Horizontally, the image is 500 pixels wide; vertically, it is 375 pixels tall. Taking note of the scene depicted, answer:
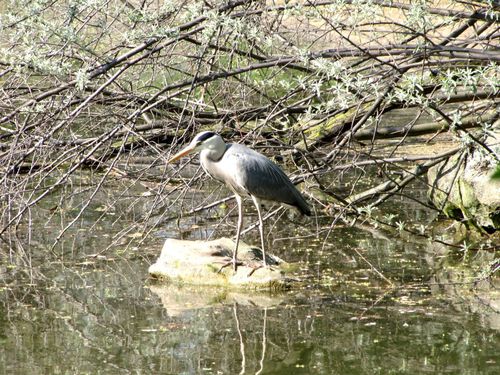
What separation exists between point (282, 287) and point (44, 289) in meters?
1.63

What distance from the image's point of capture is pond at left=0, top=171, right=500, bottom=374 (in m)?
5.00

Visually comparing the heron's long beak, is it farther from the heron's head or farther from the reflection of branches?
the reflection of branches

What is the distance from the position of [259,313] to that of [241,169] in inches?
54.6

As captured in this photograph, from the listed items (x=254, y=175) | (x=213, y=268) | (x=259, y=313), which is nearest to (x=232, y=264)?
(x=213, y=268)

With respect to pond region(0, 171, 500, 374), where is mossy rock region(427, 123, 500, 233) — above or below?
above

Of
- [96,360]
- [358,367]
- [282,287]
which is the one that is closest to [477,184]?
[282,287]

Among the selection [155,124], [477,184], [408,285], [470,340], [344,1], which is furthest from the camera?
[155,124]

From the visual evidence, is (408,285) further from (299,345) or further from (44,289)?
(44,289)

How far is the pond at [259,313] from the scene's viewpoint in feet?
16.4

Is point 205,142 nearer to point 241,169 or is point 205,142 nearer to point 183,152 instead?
point 183,152

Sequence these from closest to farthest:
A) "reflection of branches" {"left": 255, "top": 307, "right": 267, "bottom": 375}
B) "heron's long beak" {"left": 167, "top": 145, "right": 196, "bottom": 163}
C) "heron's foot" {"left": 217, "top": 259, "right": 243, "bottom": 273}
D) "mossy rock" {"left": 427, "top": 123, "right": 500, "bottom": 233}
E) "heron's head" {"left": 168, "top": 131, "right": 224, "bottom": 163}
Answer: "reflection of branches" {"left": 255, "top": 307, "right": 267, "bottom": 375}, "heron's foot" {"left": 217, "top": 259, "right": 243, "bottom": 273}, "heron's long beak" {"left": 167, "top": 145, "right": 196, "bottom": 163}, "heron's head" {"left": 168, "top": 131, "right": 224, "bottom": 163}, "mossy rock" {"left": 427, "top": 123, "right": 500, "bottom": 233}

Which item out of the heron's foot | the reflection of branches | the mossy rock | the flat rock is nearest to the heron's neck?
the flat rock

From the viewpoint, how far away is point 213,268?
6660mm

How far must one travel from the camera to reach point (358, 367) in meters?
4.90
